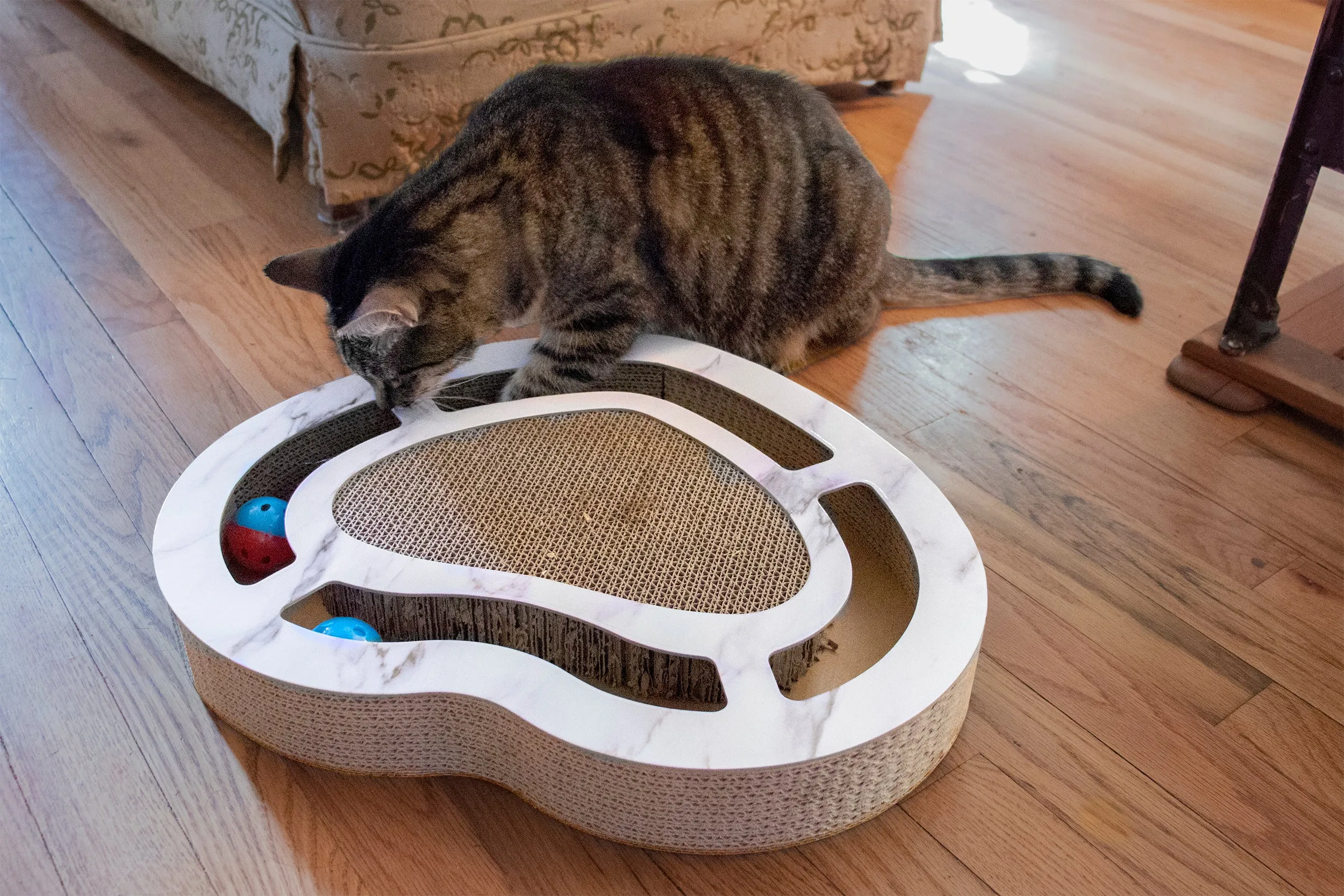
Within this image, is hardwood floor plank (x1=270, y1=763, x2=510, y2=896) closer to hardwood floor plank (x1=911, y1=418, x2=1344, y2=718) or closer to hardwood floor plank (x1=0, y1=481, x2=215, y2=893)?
hardwood floor plank (x1=0, y1=481, x2=215, y2=893)

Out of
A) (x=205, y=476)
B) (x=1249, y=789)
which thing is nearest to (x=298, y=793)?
(x=205, y=476)

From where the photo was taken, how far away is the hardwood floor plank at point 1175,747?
108 cm

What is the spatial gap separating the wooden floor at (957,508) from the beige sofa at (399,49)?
0.60 ft

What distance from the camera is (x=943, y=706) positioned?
1067 millimetres

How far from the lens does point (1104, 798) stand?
112cm

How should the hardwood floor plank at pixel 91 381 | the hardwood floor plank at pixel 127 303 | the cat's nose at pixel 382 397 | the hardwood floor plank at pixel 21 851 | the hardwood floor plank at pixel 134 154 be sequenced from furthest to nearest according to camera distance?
the hardwood floor plank at pixel 134 154
the hardwood floor plank at pixel 127 303
the hardwood floor plank at pixel 91 381
the cat's nose at pixel 382 397
the hardwood floor plank at pixel 21 851

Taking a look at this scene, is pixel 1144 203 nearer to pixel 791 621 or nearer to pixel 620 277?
pixel 620 277

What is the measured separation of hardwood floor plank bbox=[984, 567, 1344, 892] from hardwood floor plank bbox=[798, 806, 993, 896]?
25 cm

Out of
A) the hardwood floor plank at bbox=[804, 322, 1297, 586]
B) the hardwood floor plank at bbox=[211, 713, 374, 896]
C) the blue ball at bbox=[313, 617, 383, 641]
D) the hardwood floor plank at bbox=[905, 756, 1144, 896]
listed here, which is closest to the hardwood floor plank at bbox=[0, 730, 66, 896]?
the hardwood floor plank at bbox=[211, 713, 374, 896]

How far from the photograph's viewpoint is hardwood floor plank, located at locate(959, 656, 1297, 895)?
41.4 inches

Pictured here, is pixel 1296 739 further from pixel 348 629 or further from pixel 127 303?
pixel 127 303

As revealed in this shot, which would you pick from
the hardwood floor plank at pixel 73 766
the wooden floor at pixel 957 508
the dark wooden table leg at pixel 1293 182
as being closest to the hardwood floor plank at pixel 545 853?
the wooden floor at pixel 957 508

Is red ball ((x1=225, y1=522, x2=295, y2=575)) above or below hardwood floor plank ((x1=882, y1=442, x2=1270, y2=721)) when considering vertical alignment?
above

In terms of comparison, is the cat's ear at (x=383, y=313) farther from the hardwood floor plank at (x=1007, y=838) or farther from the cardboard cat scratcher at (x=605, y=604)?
the hardwood floor plank at (x=1007, y=838)
